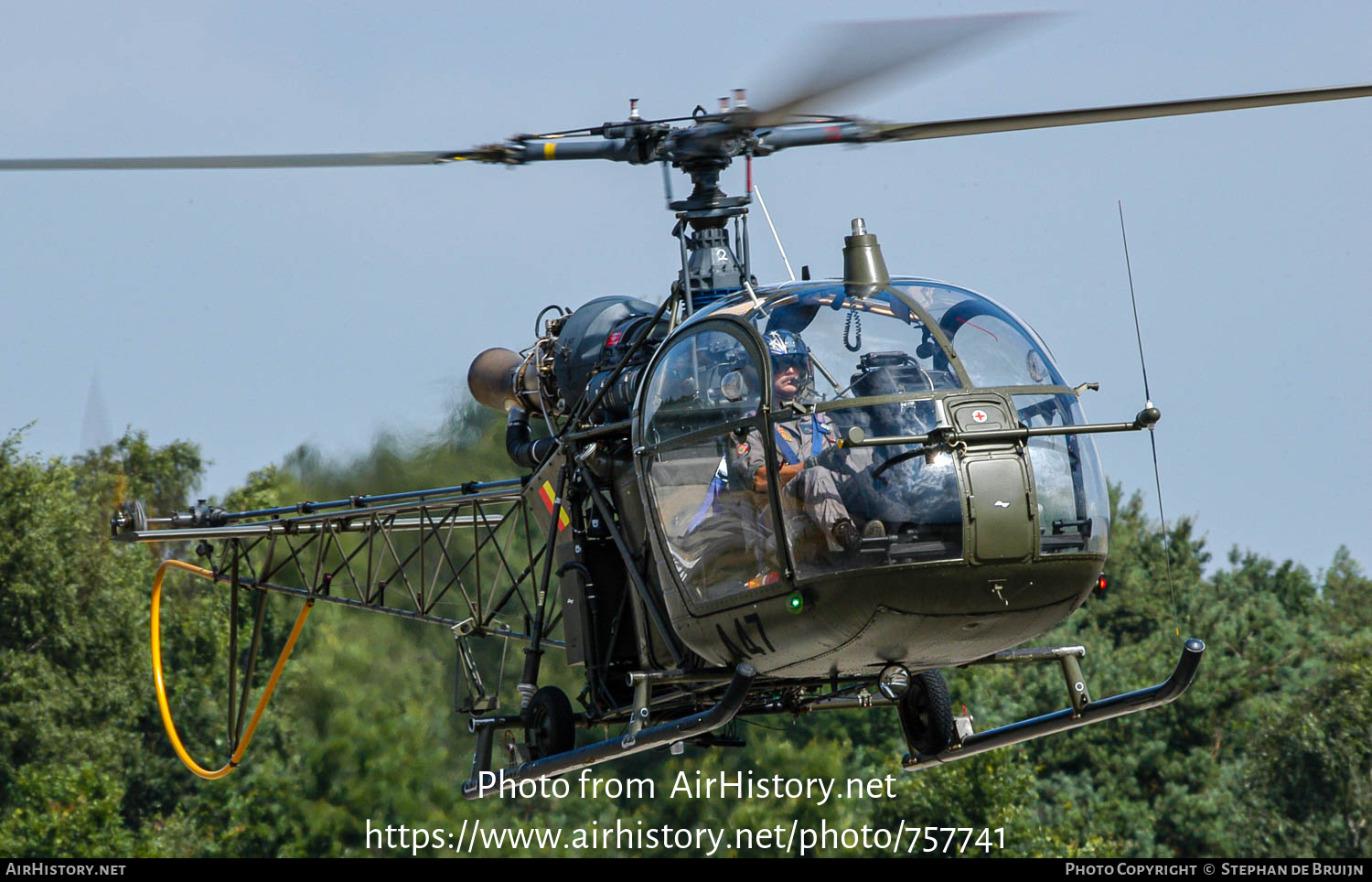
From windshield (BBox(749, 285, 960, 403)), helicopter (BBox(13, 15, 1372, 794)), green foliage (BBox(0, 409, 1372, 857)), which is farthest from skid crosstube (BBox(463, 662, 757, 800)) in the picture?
green foliage (BBox(0, 409, 1372, 857))

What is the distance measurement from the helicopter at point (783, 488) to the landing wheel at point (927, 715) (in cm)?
1

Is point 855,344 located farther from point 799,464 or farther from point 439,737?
point 439,737

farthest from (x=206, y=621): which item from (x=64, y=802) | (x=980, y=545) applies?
(x=980, y=545)

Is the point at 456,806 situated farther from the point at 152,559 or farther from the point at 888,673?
the point at 888,673

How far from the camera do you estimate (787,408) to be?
7.88 m

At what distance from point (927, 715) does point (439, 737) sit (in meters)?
21.6

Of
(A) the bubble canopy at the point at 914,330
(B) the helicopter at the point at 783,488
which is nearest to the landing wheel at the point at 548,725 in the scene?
(B) the helicopter at the point at 783,488

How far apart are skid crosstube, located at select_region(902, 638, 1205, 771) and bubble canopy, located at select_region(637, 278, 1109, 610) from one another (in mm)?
675

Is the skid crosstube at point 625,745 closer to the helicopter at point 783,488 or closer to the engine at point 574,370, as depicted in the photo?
the helicopter at point 783,488

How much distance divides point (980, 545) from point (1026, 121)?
1981 mm

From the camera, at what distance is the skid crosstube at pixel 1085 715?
8.16 meters

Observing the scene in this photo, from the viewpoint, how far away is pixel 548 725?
382 inches

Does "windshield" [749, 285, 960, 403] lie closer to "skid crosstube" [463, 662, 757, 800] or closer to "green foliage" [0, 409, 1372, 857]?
"skid crosstube" [463, 662, 757, 800]

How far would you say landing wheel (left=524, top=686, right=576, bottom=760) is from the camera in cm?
966
